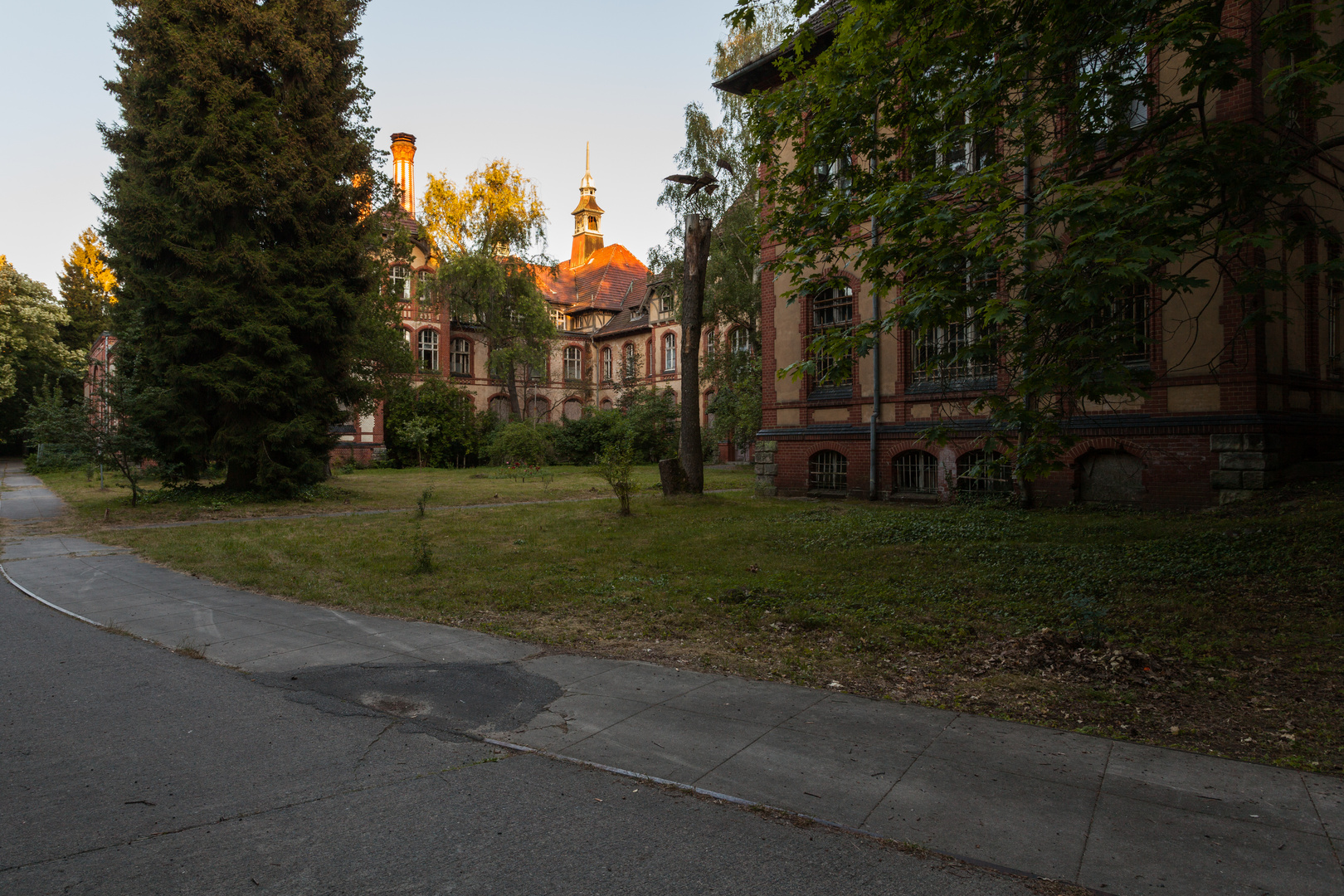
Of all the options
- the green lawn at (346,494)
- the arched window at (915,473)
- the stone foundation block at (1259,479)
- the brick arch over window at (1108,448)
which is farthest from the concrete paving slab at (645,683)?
the arched window at (915,473)

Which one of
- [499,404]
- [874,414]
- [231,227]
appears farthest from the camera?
[499,404]

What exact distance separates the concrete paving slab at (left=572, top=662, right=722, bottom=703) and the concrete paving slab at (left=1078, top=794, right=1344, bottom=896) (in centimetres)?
259

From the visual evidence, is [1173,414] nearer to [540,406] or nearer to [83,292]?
[540,406]

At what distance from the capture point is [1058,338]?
779cm

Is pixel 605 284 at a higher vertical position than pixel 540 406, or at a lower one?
higher

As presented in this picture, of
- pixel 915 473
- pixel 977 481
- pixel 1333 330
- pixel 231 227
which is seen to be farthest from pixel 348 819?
pixel 231 227

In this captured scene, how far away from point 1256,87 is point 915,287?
8.74m

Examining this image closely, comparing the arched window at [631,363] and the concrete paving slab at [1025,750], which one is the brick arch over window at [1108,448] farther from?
the arched window at [631,363]

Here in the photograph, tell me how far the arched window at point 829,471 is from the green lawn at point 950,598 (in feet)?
12.8

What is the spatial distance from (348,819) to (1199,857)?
3.62m

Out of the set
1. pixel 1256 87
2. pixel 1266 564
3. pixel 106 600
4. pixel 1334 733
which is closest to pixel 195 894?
pixel 1334 733

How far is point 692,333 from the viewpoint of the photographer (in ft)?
60.2

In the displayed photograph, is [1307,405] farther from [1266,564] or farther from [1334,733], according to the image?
[1334,733]

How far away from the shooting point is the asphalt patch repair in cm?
473
